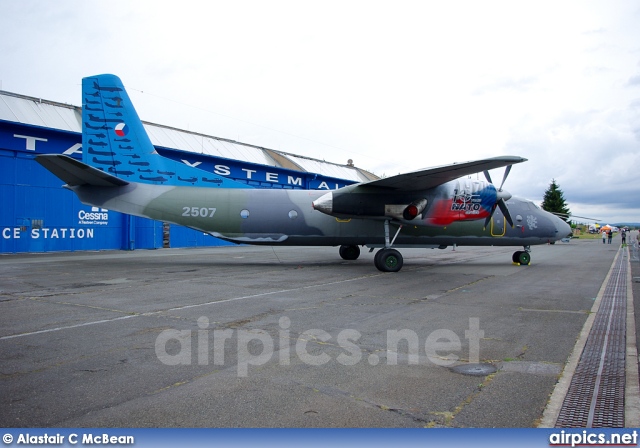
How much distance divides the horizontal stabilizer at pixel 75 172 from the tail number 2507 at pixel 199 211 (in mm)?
2445

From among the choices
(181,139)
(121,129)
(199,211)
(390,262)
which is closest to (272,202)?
(199,211)

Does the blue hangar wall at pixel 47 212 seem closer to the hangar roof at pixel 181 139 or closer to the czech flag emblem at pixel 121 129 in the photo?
the hangar roof at pixel 181 139

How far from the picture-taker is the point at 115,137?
18.0 m

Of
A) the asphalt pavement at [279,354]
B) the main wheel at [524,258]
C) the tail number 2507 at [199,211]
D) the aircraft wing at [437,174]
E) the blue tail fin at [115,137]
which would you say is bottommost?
the asphalt pavement at [279,354]

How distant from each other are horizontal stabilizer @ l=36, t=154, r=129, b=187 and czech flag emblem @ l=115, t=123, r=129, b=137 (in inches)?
78.9

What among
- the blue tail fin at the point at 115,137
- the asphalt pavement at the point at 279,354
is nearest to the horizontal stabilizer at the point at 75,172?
the blue tail fin at the point at 115,137

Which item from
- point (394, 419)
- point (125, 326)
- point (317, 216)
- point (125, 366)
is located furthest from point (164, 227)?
point (394, 419)

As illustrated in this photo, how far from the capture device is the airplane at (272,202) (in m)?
17.6

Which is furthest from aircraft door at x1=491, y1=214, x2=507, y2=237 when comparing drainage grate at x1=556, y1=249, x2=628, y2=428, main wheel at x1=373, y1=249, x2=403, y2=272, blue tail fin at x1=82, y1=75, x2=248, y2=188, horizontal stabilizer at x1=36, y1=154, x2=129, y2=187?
horizontal stabilizer at x1=36, y1=154, x2=129, y2=187

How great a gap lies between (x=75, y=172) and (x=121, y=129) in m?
2.66

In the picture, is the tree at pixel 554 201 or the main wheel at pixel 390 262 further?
the tree at pixel 554 201

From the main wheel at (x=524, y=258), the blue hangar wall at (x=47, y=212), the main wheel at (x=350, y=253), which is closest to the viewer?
the main wheel at (x=524, y=258)

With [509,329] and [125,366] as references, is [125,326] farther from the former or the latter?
[509,329]

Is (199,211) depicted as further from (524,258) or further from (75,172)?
(524,258)
